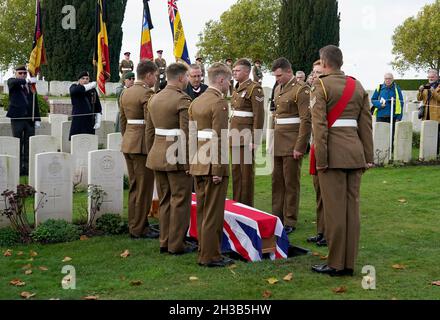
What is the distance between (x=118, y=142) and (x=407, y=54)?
2109 inches

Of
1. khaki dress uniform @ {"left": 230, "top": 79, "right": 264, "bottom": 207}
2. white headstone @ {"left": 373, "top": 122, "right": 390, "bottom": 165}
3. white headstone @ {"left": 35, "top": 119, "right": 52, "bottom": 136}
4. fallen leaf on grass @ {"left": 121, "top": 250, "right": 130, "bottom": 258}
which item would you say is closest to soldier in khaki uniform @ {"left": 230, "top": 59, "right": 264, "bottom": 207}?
khaki dress uniform @ {"left": 230, "top": 79, "right": 264, "bottom": 207}

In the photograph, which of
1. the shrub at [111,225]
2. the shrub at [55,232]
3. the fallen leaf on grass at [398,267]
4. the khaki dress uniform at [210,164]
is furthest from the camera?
the shrub at [111,225]

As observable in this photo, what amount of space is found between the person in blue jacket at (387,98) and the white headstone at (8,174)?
9493mm

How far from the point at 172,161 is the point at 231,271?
4.81 ft

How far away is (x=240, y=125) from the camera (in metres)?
9.27

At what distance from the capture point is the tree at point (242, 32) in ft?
195

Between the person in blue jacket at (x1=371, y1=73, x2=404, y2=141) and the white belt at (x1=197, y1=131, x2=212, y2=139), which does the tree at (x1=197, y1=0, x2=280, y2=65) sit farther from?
the white belt at (x1=197, y1=131, x2=212, y2=139)

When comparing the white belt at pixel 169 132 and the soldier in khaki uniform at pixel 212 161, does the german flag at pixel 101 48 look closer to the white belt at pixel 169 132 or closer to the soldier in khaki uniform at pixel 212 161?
the white belt at pixel 169 132

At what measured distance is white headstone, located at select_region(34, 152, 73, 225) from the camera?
880 cm

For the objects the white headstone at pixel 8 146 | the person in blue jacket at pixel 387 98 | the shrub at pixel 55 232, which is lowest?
the shrub at pixel 55 232

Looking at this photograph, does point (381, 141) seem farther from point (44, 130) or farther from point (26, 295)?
point (26, 295)

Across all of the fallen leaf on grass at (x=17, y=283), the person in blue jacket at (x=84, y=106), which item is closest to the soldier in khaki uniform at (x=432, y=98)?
the person in blue jacket at (x=84, y=106)

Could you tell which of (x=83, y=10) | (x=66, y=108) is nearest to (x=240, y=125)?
(x=66, y=108)

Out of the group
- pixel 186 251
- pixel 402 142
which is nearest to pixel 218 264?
pixel 186 251
